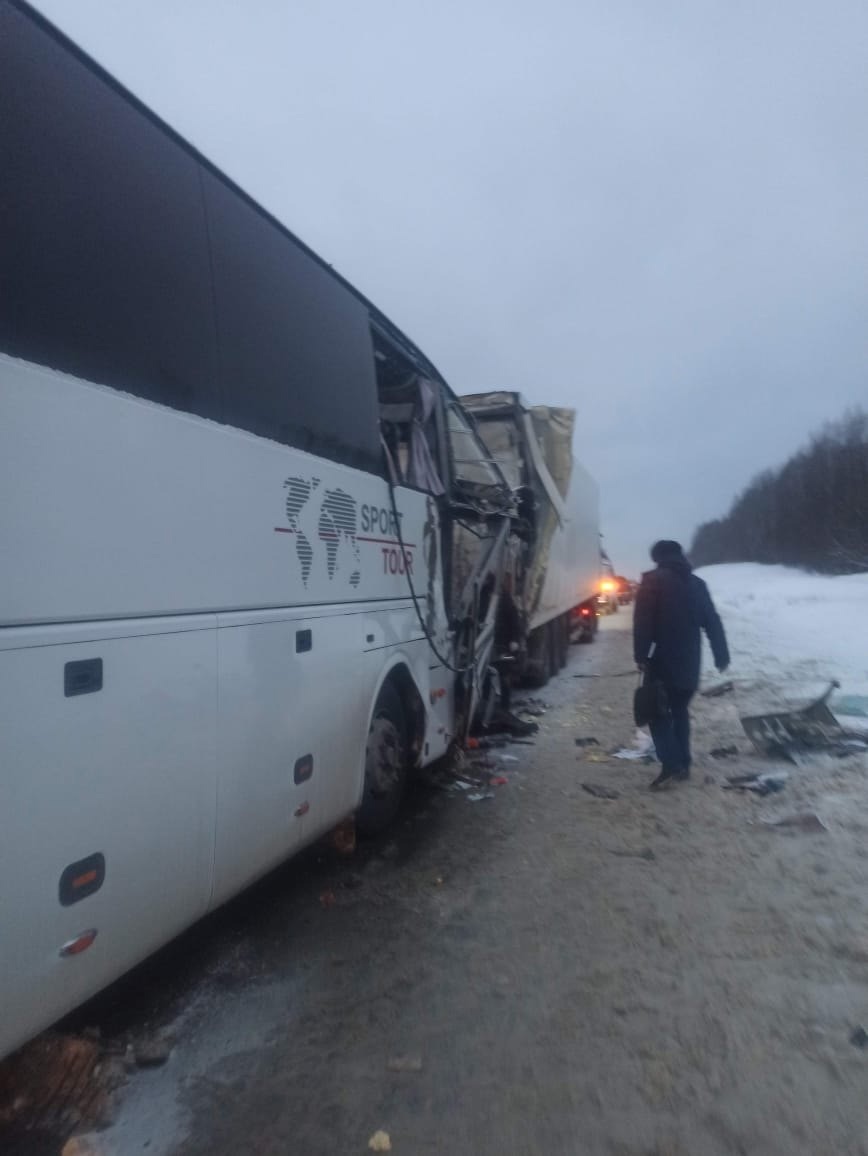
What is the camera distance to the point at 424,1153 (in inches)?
113

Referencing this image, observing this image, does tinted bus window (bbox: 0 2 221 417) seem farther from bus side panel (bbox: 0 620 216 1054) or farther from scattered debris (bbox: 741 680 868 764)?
scattered debris (bbox: 741 680 868 764)

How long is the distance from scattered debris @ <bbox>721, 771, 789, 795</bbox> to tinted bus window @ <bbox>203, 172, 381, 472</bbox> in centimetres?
395

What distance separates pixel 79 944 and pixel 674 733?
566 cm

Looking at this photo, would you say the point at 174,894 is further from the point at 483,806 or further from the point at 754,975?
the point at 483,806

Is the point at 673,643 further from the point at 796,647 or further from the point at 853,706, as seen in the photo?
the point at 796,647

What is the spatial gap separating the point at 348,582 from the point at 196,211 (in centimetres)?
212

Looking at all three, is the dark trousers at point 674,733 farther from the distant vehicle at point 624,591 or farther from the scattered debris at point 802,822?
the distant vehicle at point 624,591

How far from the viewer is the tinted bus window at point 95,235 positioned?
8.89 feet

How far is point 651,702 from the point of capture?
7359 millimetres

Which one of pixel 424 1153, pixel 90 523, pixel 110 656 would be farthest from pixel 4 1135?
pixel 90 523

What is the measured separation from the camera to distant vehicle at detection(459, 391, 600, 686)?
10.8 metres

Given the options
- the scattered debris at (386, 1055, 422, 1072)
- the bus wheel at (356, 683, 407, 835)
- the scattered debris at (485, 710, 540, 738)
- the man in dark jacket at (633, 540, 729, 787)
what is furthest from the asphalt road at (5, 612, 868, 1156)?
the scattered debris at (485, 710, 540, 738)

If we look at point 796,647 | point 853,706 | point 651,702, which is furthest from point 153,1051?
point 796,647

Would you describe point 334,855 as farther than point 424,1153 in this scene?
Yes
